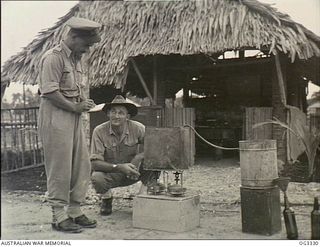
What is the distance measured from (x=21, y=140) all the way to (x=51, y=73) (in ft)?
6.78

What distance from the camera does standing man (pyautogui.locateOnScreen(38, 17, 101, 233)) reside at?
291 centimetres

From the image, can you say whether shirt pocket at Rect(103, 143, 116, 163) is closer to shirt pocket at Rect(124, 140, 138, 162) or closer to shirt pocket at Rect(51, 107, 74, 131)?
shirt pocket at Rect(124, 140, 138, 162)

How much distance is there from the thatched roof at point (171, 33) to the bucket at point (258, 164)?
7.30 ft

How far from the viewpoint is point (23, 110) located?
4684 millimetres

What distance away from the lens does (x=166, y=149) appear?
125 inches

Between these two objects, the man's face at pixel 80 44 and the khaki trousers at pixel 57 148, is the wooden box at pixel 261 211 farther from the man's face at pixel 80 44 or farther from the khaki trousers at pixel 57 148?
the man's face at pixel 80 44

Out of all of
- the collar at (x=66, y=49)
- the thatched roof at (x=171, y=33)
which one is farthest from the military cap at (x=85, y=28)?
the thatched roof at (x=171, y=33)

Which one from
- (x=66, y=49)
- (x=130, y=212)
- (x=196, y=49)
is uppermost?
(x=196, y=49)

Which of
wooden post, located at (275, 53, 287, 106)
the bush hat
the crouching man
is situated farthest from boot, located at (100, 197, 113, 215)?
wooden post, located at (275, 53, 287, 106)

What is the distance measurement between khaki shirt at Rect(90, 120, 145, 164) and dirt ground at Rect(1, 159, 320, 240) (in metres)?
0.41

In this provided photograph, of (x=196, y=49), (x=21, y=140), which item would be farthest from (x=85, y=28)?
(x=196, y=49)

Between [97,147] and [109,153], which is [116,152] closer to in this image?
[109,153]

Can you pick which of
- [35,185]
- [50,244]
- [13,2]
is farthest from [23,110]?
[50,244]

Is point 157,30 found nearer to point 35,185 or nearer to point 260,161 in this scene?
point 35,185
